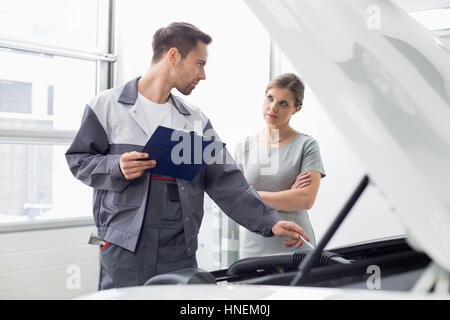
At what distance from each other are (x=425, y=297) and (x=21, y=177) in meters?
3.63

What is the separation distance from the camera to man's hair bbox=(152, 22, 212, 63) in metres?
2.13

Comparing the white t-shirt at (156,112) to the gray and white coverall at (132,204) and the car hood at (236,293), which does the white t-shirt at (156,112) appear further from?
the car hood at (236,293)

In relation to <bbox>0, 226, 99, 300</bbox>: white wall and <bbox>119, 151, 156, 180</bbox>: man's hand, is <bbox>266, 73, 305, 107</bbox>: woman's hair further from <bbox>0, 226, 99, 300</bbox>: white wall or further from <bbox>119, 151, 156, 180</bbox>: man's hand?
<bbox>0, 226, 99, 300</bbox>: white wall

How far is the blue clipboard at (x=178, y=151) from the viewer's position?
5.64 feet

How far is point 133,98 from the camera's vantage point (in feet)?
6.65

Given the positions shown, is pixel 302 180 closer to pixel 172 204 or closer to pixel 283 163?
pixel 283 163

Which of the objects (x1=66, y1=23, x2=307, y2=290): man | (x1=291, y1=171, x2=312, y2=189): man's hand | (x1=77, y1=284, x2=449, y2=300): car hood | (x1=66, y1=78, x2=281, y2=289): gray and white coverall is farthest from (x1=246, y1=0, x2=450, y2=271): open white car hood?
(x1=291, y1=171, x2=312, y2=189): man's hand

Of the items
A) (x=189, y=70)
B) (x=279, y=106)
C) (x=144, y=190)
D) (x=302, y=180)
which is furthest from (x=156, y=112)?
(x=302, y=180)

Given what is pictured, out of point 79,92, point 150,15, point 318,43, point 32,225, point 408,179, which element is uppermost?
point 150,15

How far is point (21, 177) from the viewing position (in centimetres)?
→ 390

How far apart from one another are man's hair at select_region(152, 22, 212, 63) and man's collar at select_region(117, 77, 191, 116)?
0.17m
